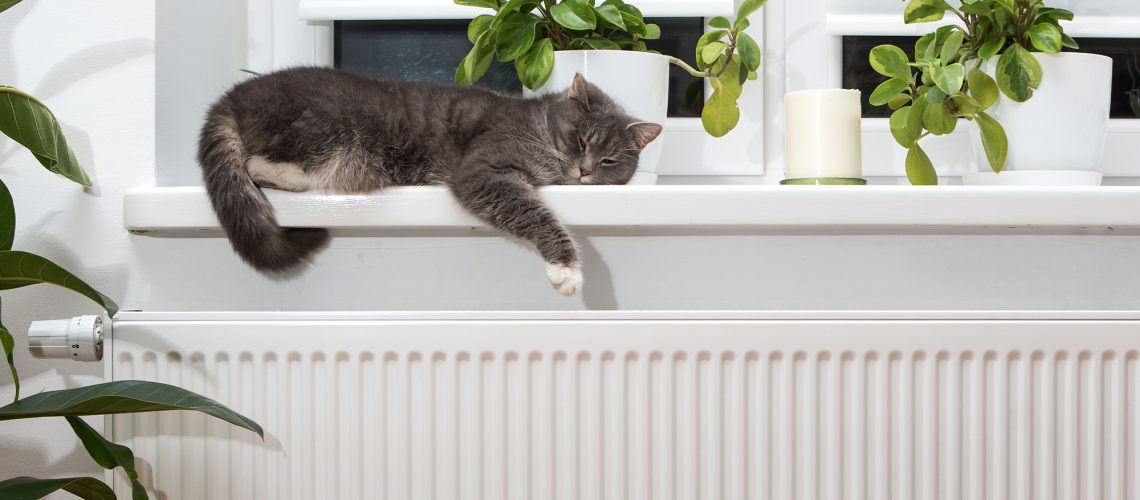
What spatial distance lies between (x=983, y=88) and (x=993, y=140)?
0.23ft

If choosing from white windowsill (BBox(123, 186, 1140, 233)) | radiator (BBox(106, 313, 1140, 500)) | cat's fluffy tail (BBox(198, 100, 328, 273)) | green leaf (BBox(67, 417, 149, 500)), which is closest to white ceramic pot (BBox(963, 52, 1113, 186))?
white windowsill (BBox(123, 186, 1140, 233))

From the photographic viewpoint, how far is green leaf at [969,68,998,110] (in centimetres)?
105

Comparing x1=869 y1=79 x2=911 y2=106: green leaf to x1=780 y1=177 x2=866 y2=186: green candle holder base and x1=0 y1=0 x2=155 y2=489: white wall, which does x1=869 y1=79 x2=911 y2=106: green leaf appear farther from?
x1=0 y1=0 x2=155 y2=489: white wall

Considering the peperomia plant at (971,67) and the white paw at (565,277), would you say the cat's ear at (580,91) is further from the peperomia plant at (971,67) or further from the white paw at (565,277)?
the peperomia plant at (971,67)

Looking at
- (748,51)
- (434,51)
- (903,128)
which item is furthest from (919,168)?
(434,51)

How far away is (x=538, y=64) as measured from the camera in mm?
1061

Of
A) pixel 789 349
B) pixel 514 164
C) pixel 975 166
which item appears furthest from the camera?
pixel 975 166

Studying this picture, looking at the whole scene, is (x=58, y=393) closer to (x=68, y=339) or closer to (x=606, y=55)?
(x=68, y=339)

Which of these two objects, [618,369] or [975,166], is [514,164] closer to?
[618,369]

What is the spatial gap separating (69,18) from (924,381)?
1.11 meters

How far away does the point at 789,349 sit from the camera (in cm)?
91

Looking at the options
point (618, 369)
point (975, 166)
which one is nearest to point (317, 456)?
point (618, 369)

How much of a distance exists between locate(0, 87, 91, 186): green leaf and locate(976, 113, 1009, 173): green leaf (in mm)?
1059

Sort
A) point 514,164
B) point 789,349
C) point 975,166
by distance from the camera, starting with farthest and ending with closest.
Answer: point 975,166
point 514,164
point 789,349
